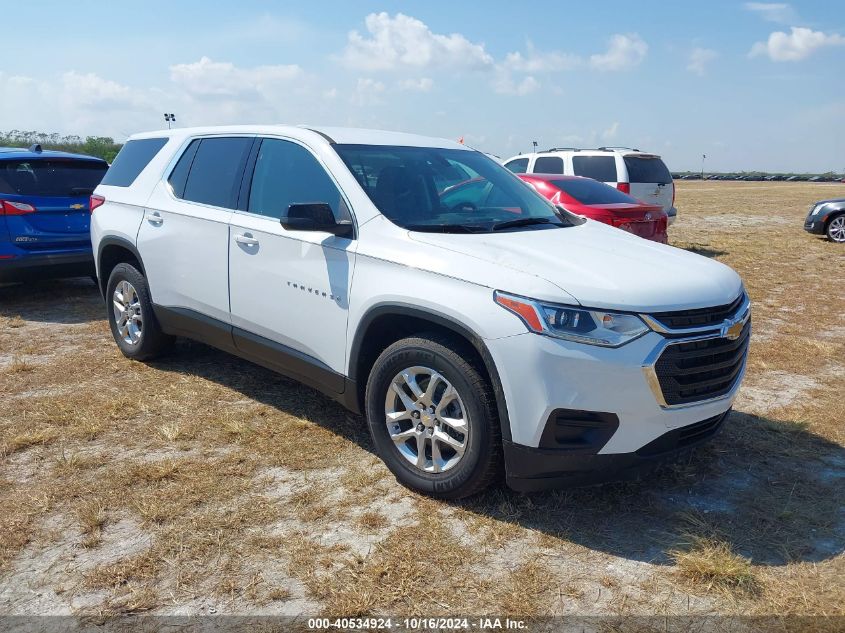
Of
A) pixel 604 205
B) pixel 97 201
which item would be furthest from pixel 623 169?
pixel 97 201

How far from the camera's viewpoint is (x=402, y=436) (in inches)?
139

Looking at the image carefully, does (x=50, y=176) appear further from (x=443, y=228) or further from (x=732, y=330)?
(x=732, y=330)

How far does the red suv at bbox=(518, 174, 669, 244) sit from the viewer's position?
29.9ft

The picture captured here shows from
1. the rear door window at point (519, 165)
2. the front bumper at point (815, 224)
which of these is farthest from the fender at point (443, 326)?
the front bumper at point (815, 224)

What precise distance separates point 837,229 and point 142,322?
14.6 m

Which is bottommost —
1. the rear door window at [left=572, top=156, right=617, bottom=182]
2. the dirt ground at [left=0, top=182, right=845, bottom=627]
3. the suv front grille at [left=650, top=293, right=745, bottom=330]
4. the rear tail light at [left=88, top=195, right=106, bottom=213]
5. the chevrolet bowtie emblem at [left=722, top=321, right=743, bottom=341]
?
the dirt ground at [left=0, top=182, right=845, bottom=627]

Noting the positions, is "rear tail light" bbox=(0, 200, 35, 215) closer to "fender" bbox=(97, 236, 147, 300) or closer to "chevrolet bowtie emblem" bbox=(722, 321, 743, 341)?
"fender" bbox=(97, 236, 147, 300)

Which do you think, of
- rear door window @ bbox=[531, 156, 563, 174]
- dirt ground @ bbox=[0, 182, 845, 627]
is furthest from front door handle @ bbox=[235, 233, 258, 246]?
rear door window @ bbox=[531, 156, 563, 174]

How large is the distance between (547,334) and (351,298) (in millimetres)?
1151

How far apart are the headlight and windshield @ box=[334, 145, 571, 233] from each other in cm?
90

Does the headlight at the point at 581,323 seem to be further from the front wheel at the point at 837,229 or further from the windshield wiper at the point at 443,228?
the front wheel at the point at 837,229

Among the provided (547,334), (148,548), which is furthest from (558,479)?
(148,548)

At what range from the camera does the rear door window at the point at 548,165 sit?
518 inches

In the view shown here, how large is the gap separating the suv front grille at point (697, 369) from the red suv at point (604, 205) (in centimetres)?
586
